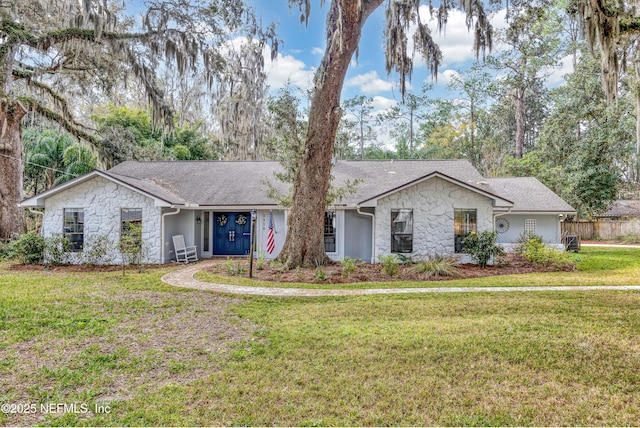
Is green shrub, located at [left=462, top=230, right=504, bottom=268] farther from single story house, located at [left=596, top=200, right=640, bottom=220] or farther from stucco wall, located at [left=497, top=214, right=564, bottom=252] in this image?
single story house, located at [left=596, top=200, right=640, bottom=220]

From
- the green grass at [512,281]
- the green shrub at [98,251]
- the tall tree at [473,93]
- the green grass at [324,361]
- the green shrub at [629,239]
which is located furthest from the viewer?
the tall tree at [473,93]

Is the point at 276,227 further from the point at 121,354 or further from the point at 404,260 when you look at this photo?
the point at 121,354

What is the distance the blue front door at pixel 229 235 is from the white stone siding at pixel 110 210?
8.52ft

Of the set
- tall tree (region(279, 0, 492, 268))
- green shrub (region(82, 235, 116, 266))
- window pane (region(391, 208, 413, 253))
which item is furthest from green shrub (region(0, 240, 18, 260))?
window pane (region(391, 208, 413, 253))

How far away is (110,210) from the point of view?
1190 centimetres

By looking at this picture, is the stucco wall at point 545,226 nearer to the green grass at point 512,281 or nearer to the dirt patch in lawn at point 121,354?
the green grass at point 512,281

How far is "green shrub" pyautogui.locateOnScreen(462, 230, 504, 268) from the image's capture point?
11.2 m

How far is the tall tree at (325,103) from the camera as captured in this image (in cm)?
1013

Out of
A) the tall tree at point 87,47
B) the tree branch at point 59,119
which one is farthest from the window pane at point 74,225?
the tree branch at point 59,119

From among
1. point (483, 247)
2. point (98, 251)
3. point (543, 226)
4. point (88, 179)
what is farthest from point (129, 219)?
point (543, 226)

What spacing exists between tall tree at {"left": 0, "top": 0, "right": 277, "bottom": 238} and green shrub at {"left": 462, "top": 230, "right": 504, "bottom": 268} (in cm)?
1131

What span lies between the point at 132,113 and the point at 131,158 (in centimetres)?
573

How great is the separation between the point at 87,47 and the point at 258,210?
854 cm

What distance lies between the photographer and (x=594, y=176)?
20.6m
